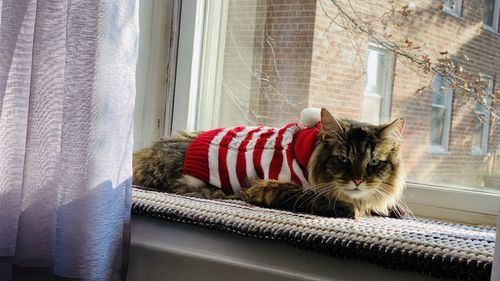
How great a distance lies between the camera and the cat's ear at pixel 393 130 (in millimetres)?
1290

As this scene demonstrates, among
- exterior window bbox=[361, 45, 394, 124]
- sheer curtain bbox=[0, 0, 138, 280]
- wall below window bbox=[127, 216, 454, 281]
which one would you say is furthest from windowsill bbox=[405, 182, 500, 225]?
sheer curtain bbox=[0, 0, 138, 280]

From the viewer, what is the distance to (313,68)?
1615 millimetres

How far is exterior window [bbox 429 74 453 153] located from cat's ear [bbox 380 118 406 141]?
171 mm

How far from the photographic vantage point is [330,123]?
132 cm

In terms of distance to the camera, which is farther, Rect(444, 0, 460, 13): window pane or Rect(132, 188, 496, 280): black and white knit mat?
Rect(444, 0, 460, 13): window pane

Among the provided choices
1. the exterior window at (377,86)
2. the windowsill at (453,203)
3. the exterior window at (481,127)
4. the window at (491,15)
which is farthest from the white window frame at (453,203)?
the window at (491,15)

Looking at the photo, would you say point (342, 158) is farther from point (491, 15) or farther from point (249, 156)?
point (491, 15)

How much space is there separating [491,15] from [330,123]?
456 mm

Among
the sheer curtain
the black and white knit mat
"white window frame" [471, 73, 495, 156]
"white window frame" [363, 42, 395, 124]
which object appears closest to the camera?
the black and white knit mat

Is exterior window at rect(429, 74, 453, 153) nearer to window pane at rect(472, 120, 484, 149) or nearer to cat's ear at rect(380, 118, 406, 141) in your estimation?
window pane at rect(472, 120, 484, 149)

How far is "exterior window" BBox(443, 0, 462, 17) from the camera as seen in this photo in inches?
55.4

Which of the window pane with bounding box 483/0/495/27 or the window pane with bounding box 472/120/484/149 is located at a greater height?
the window pane with bounding box 483/0/495/27

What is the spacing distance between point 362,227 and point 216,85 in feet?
2.86

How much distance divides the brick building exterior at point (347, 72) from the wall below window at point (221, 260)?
0.58 metres
